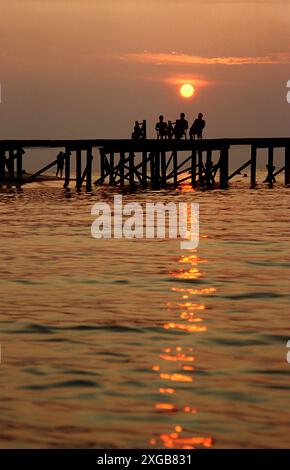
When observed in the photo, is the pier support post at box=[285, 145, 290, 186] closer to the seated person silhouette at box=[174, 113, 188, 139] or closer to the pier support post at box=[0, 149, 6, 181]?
the seated person silhouette at box=[174, 113, 188, 139]

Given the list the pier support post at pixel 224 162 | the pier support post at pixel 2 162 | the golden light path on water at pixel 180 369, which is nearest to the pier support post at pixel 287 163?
the pier support post at pixel 224 162

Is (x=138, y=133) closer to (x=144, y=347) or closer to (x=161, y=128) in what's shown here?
(x=161, y=128)

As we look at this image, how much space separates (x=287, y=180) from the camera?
2773 inches

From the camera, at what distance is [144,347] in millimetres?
12250

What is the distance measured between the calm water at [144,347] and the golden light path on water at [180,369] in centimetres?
1

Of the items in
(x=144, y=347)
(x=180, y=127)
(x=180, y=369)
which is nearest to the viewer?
(x=180, y=369)

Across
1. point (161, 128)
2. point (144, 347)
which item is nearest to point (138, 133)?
point (161, 128)

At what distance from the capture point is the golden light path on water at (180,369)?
884cm

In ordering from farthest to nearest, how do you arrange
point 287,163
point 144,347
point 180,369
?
1. point 287,163
2. point 144,347
3. point 180,369

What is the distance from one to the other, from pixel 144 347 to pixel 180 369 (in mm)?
1157

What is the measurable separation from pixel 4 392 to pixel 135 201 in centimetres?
3547

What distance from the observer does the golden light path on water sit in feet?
29.0

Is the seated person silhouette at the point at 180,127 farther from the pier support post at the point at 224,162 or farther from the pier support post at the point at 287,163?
the pier support post at the point at 287,163
